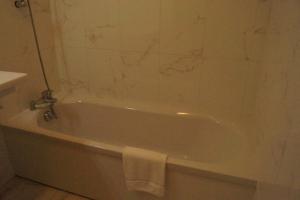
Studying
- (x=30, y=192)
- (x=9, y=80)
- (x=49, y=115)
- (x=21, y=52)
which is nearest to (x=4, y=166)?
(x=30, y=192)

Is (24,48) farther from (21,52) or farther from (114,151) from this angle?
(114,151)

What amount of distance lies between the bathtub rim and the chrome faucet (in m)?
0.10

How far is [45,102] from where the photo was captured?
6.15 feet

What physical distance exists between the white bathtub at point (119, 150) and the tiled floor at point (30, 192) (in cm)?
5

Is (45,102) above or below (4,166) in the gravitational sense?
above

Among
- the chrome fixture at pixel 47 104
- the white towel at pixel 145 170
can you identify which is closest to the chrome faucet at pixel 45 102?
the chrome fixture at pixel 47 104

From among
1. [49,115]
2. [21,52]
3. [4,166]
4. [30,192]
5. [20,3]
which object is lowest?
[30,192]

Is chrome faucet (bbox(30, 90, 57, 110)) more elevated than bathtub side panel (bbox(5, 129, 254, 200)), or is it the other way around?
chrome faucet (bbox(30, 90, 57, 110))

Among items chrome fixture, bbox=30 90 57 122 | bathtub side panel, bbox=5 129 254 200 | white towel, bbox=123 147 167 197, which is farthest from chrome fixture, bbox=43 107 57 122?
white towel, bbox=123 147 167 197

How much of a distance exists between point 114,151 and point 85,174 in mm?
342

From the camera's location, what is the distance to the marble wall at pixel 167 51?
58.9 inches

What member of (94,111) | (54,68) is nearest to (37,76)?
(54,68)

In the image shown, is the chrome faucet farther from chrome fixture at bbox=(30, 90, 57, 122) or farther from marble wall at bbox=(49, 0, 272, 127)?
marble wall at bbox=(49, 0, 272, 127)

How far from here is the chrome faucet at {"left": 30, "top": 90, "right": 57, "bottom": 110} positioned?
1823 mm
